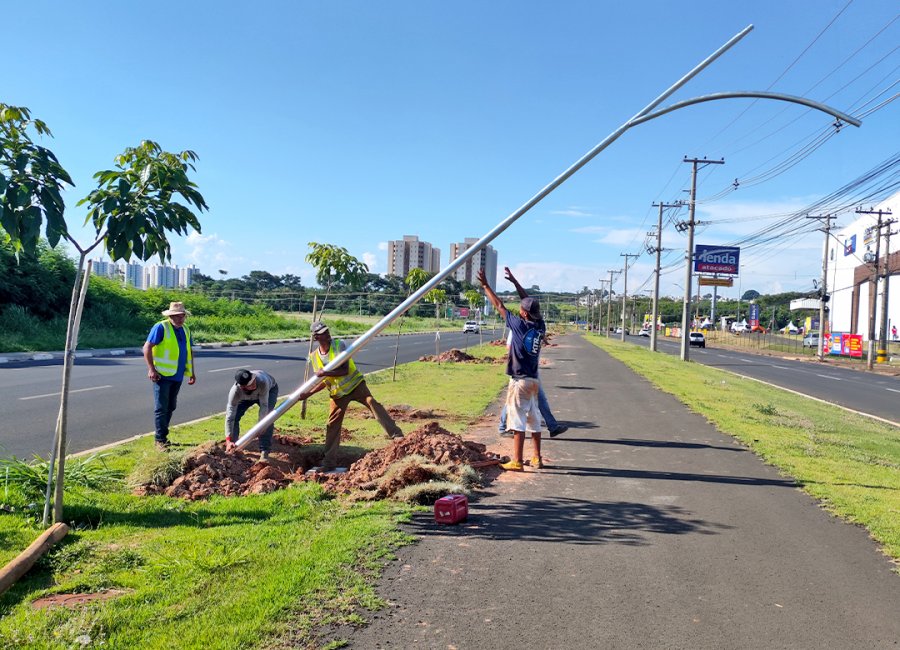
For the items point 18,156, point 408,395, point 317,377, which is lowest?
point 408,395

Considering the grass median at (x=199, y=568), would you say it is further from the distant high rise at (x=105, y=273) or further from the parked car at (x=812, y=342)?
the parked car at (x=812, y=342)

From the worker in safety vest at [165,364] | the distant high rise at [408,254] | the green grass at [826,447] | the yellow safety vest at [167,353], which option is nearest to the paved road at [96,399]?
the worker in safety vest at [165,364]

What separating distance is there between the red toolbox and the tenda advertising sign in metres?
58.8

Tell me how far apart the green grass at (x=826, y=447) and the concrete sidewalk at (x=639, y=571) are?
296mm

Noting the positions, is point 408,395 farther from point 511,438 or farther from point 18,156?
point 18,156

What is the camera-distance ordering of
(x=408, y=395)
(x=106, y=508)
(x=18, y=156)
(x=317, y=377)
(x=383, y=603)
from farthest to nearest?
(x=408, y=395), (x=317, y=377), (x=106, y=508), (x=18, y=156), (x=383, y=603)

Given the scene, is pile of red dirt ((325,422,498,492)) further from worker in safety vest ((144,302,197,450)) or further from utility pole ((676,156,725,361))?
utility pole ((676,156,725,361))

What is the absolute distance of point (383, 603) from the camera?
3949 mm

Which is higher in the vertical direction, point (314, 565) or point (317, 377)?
point (317, 377)

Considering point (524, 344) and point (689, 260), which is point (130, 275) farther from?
point (524, 344)

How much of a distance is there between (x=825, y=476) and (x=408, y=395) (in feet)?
29.5

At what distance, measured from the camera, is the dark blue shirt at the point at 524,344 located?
7359 millimetres

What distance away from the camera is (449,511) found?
17.8ft

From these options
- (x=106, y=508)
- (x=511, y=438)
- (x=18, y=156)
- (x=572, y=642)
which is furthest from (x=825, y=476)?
(x=18, y=156)
